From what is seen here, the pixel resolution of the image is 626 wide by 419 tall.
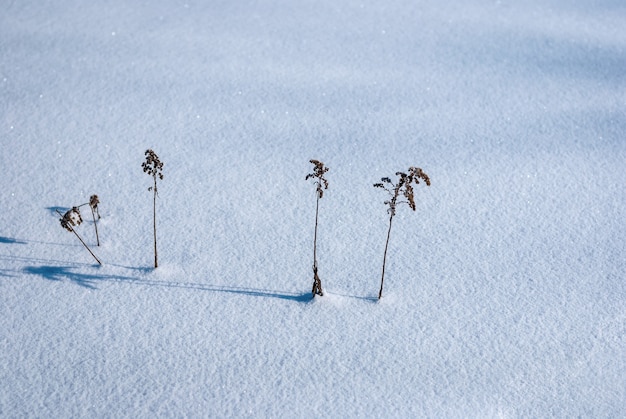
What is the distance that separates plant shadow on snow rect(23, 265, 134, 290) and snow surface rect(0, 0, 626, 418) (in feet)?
0.08

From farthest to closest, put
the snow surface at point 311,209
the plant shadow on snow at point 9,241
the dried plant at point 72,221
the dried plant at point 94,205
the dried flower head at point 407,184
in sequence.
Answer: the plant shadow on snow at point 9,241, the dried plant at point 94,205, the dried plant at point 72,221, the snow surface at point 311,209, the dried flower head at point 407,184

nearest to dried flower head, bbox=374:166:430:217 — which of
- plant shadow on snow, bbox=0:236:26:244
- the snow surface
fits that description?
the snow surface

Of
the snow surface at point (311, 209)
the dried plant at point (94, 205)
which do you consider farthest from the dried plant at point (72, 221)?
the snow surface at point (311, 209)

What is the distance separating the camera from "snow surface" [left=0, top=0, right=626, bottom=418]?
389cm

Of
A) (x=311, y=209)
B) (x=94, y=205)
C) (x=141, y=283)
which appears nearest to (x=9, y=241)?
(x=94, y=205)

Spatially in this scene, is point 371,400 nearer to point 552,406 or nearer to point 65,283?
point 552,406

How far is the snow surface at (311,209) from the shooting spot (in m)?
3.89

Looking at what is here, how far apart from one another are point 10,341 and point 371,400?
2.79 meters

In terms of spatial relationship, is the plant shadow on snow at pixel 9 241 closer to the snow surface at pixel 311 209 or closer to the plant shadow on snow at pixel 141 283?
the snow surface at pixel 311 209

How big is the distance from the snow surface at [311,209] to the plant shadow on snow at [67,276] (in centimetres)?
2

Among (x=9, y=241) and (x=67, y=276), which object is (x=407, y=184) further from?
(x=9, y=241)

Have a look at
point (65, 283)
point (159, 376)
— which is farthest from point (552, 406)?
point (65, 283)

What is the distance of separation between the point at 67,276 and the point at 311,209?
2297 mm

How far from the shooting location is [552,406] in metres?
3.75
